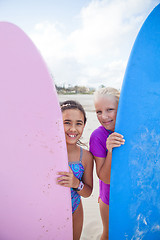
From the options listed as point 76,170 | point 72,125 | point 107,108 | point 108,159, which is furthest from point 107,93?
point 76,170

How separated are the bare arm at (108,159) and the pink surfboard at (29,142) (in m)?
0.30

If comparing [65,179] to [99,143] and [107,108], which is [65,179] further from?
[107,108]

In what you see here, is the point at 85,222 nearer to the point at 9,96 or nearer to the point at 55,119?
the point at 55,119

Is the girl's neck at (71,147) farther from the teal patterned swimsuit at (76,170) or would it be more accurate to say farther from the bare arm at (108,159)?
the bare arm at (108,159)

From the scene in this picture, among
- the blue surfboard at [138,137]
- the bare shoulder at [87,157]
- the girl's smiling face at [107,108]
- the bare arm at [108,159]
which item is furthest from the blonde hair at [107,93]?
the bare shoulder at [87,157]

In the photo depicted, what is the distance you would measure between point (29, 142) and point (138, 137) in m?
0.72

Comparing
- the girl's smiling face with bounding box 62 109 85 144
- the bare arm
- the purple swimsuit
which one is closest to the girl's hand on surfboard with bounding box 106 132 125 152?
the bare arm

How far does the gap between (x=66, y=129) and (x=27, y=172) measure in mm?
409

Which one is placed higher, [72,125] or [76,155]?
[72,125]

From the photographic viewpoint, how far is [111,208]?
1197 mm

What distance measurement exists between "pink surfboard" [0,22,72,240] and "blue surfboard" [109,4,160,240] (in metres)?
0.36

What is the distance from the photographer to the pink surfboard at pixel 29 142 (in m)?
1.12

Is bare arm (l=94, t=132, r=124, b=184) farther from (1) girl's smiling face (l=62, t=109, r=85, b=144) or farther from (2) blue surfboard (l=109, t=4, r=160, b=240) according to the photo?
(1) girl's smiling face (l=62, t=109, r=85, b=144)

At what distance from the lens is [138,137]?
3.91ft
